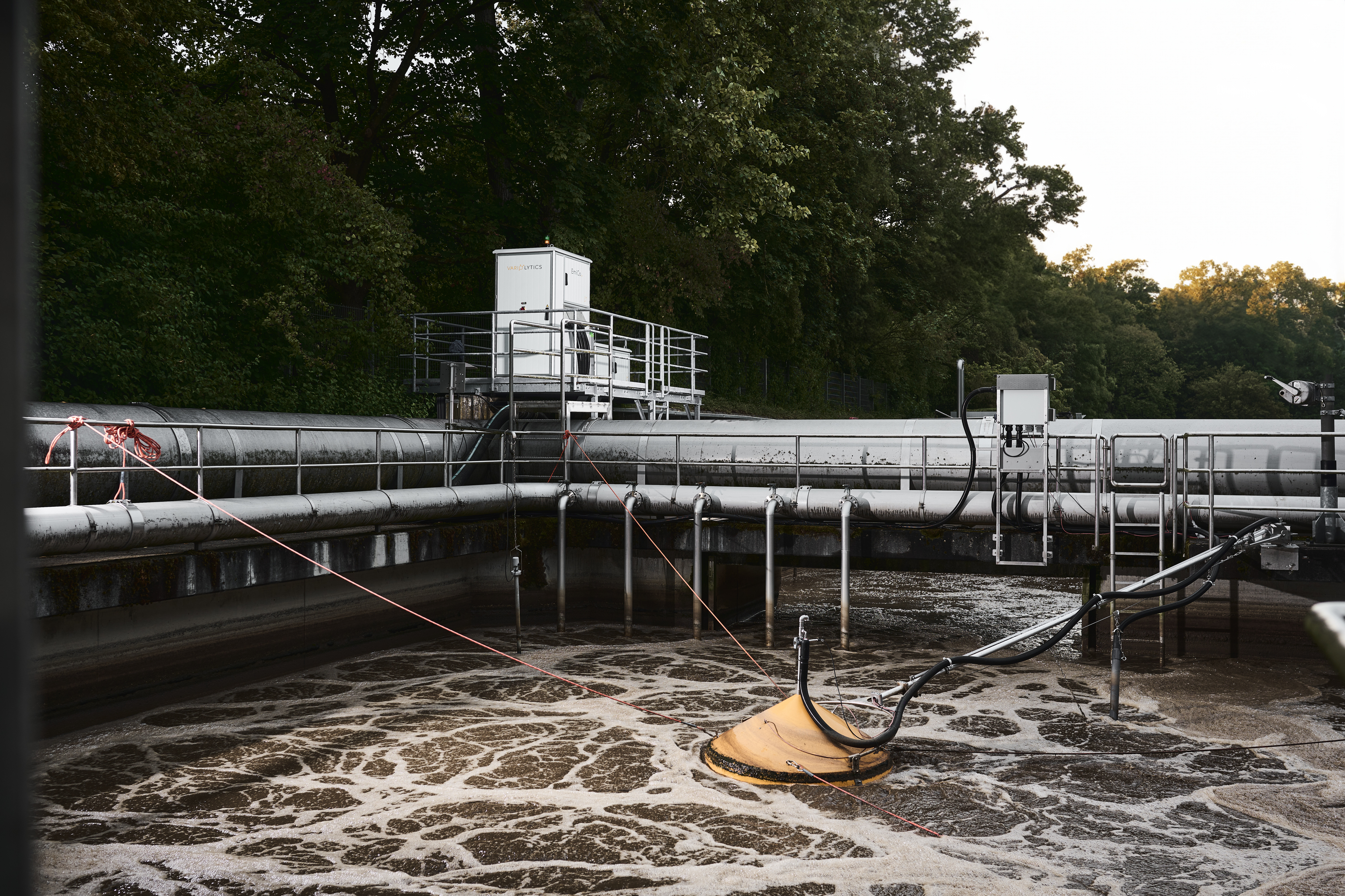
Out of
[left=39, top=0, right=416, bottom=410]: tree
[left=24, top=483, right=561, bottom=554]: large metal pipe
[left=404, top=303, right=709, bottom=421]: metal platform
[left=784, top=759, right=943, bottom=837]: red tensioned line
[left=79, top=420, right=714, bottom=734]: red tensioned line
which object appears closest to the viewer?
[left=784, top=759, right=943, bottom=837]: red tensioned line

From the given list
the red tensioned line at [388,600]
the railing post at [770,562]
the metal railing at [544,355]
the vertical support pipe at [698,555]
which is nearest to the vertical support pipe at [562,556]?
the red tensioned line at [388,600]

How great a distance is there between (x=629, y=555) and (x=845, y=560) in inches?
153

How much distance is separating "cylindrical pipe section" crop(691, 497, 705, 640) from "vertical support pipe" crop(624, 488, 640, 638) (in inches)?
42.5

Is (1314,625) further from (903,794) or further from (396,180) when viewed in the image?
(396,180)

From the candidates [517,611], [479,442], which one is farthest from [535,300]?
[517,611]

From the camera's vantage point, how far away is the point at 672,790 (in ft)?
37.7

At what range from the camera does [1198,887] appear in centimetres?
904

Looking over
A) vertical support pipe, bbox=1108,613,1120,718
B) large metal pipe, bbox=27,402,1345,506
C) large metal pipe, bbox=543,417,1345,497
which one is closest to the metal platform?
large metal pipe, bbox=27,402,1345,506

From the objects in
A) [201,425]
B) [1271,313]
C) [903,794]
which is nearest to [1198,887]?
[903,794]

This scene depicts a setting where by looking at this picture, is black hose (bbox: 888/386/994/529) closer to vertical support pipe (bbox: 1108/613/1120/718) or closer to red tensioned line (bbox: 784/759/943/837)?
vertical support pipe (bbox: 1108/613/1120/718)

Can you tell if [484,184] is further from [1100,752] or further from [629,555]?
[1100,752]

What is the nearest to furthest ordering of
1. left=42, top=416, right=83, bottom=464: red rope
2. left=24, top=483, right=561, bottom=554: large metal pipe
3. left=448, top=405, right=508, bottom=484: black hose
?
left=42, top=416, right=83, bottom=464: red rope
left=24, top=483, right=561, bottom=554: large metal pipe
left=448, top=405, right=508, bottom=484: black hose

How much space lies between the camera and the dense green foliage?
19125mm

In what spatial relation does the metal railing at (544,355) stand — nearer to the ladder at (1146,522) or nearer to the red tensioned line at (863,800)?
the ladder at (1146,522)
